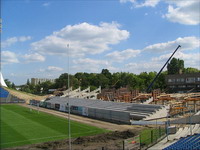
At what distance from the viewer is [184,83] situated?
9431cm

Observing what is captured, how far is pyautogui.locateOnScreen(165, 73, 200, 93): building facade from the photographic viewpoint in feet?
298

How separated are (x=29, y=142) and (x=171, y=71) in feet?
408

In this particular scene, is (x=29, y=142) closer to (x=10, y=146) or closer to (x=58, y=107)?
(x=10, y=146)

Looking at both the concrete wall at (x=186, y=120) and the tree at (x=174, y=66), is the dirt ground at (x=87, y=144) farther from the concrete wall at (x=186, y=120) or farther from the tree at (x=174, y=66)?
the tree at (x=174, y=66)

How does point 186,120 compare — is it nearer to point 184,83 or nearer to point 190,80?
point 190,80

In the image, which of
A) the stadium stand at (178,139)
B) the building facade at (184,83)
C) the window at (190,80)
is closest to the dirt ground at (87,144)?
the stadium stand at (178,139)

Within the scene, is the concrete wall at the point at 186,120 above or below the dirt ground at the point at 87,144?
above

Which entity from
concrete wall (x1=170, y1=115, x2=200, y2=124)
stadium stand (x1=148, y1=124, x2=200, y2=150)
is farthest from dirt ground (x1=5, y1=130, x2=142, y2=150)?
concrete wall (x1=170, y1=115, x2=200, y2=124)

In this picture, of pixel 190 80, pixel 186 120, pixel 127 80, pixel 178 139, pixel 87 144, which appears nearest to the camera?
pixel 87 144

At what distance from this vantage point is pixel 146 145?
799 inches

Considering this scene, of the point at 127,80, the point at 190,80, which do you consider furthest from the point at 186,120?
the point at 127,80

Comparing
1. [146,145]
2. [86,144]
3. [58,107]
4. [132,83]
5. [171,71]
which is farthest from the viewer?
[171,71]

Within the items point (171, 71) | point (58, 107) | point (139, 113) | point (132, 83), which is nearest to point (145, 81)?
point (132, 83)

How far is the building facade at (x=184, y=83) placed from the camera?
90750mm
